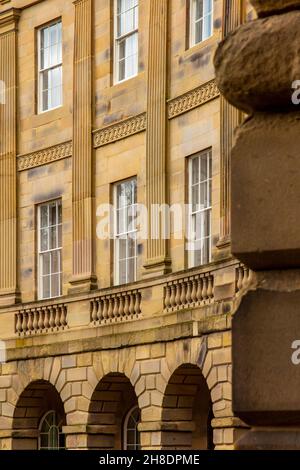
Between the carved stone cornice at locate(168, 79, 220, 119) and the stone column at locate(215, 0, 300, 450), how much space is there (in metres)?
24.0

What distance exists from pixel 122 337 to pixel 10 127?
755cm

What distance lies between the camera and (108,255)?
3462 cm

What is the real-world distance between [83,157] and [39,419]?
597 cm

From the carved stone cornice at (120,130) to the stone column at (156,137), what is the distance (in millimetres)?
601

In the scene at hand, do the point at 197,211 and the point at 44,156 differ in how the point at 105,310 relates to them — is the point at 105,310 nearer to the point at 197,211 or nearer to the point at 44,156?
the point at 197,211

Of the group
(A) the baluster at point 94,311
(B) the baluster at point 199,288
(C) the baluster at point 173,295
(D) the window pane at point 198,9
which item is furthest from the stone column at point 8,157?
(B) the baluster at point 199,288

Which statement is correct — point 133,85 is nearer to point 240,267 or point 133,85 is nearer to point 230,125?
point 230,125

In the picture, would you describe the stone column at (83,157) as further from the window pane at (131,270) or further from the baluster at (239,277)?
the baluster at (239,277)

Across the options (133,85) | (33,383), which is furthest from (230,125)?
(33,383)

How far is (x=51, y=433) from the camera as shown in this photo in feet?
122

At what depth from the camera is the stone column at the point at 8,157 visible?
37906 millimetres

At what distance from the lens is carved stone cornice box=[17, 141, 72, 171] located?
36.8 meters

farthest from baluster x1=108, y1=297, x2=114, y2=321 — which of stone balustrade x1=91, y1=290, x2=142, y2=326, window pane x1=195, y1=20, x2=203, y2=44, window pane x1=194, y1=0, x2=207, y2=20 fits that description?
window pane x1=194, y1=0, x2=207, y2=20

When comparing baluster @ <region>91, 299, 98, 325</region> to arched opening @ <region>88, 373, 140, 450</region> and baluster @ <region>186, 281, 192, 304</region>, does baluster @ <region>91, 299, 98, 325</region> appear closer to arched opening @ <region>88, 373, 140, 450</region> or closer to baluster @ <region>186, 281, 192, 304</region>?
arched opening @ <region>88, 373, 140, 450</region>
